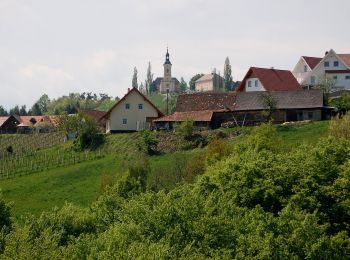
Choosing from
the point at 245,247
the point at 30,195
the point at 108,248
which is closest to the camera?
the point at 108,248

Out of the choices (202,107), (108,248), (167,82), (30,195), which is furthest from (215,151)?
(167,82)

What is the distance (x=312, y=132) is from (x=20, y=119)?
7542 cm

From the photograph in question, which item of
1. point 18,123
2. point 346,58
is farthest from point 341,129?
point 18,123

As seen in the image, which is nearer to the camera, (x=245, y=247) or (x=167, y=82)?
(x=245, y=247)

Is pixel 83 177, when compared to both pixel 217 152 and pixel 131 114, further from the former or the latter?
pixel 131 114

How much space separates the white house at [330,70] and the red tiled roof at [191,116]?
25876 millimetres

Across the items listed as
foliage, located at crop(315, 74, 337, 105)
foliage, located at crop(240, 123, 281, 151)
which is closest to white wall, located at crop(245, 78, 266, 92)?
foliage, located at crop(315, 74, 337, 105)

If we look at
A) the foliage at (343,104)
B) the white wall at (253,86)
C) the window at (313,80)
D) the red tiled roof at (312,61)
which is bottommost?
the foliage at (343,104)

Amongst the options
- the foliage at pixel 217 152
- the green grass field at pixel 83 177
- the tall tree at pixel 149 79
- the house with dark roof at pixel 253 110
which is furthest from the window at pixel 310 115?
the tall tree at pixel 149 79

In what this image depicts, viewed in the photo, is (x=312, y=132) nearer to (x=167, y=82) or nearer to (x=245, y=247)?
(x=245, y=247)

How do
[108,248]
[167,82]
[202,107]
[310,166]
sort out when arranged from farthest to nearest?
[167,82], [202,107], [310,166], [108,248]

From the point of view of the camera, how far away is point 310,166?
2697cm

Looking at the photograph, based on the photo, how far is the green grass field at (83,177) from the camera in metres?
41.2

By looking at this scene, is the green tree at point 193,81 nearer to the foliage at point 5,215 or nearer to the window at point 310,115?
the window at point 310,115
